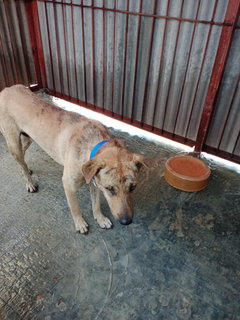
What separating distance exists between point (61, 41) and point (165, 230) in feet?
18.5

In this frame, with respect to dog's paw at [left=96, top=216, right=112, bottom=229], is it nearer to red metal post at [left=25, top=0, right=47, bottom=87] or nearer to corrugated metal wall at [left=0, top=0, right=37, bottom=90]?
corrugated metal wall at [left=0, top=0, right=37, bottom=90]

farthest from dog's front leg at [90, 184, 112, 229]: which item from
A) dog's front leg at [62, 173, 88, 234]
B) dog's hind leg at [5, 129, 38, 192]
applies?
dog's hind leg at [5, 129, 38, 192]

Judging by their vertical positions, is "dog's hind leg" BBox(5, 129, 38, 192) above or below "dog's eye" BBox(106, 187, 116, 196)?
below

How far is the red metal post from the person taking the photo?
22.0 feet

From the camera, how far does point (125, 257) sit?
3.45 meters

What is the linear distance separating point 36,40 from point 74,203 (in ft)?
19.0

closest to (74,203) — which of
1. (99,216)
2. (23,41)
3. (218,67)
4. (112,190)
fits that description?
(99,216)

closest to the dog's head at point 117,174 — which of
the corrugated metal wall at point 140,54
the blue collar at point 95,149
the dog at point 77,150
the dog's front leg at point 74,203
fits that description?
the dog at point 77,150

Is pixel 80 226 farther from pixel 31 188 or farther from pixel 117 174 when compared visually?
pixel 117 174

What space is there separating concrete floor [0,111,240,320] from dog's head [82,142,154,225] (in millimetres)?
1053

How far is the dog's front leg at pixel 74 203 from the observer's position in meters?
3.26

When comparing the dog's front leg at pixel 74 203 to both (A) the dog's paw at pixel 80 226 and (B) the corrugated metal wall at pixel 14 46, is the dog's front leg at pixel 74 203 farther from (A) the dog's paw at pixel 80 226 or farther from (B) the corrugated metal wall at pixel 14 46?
(B) the corrugated metal wall at pixel 14 46

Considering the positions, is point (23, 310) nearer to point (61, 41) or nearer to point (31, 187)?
point (31, 187)

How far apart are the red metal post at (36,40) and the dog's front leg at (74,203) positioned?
5453 millimetres
